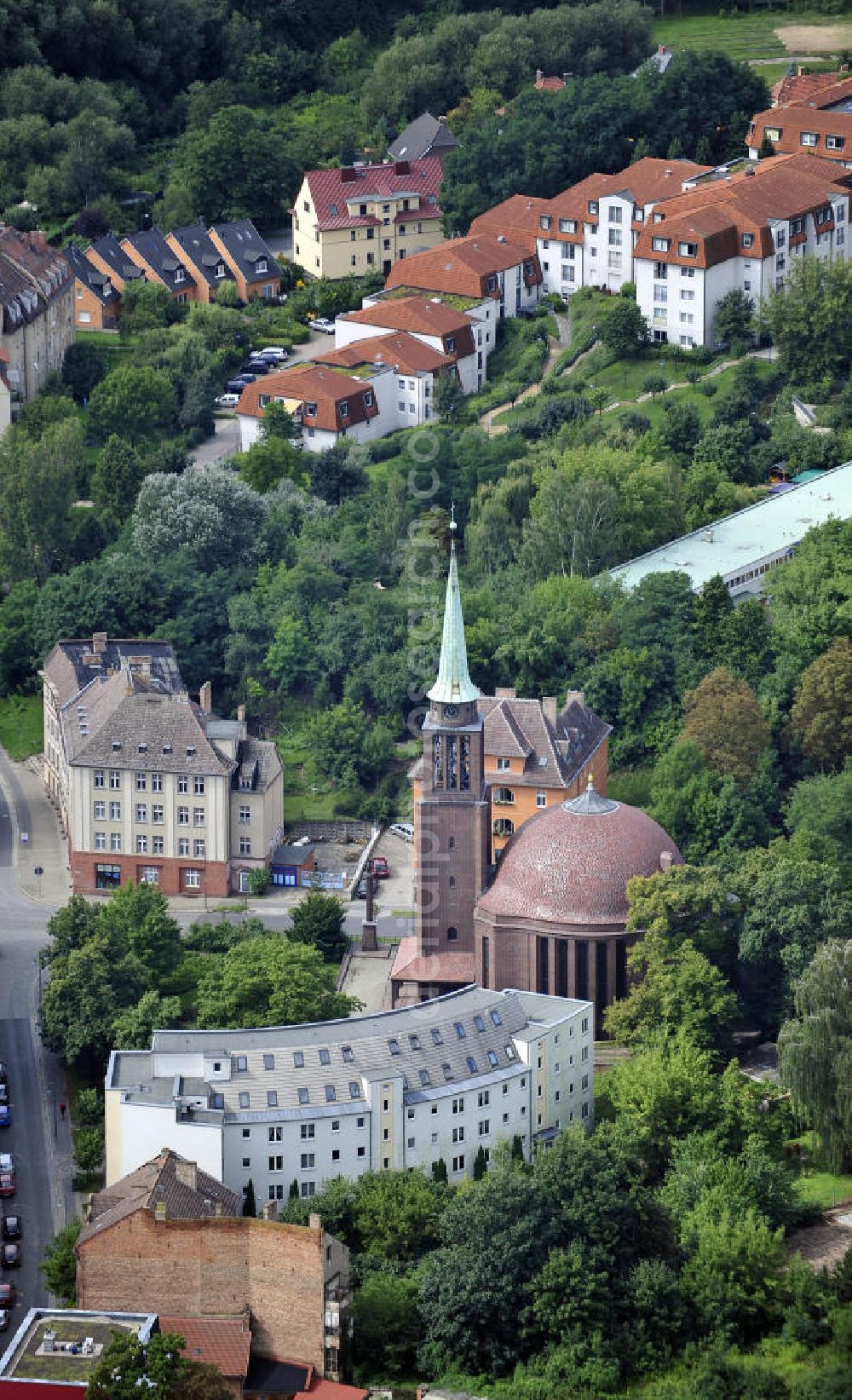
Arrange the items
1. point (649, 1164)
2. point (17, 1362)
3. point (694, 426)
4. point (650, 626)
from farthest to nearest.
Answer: point (694, 426), point (650, 626), point (649, 1164), point (17, 1362)

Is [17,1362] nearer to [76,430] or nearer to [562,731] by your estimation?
[562,731]

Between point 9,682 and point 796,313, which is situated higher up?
point 796,313

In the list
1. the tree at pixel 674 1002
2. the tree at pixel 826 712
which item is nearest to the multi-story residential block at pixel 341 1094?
the tree at pixel 674 1002

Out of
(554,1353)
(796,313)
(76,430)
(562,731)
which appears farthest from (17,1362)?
(796,313)

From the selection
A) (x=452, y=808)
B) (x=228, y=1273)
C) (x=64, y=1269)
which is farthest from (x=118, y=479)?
(x=228, y=1273)

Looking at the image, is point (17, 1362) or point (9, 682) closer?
point (17, 1362)

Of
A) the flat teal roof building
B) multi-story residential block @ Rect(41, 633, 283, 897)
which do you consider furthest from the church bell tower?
the flat teal roof building

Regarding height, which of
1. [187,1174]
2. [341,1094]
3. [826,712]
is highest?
[826,712]

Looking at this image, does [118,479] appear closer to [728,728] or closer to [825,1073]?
[728,728]
